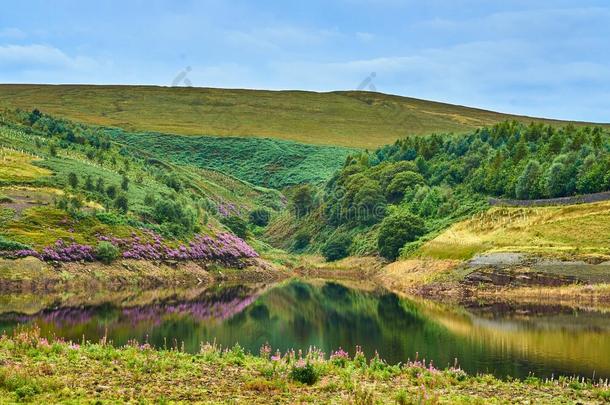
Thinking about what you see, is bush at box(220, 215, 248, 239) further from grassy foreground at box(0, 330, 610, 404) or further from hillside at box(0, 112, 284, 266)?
grassy foreground at box(0, 330, 610, 404)

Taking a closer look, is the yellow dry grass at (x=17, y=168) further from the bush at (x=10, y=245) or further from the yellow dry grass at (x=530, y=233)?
the yellow dry grass at (x=530, y=233)

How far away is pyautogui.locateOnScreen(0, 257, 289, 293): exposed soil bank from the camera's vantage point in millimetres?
77000

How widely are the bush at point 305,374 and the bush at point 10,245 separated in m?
58.2

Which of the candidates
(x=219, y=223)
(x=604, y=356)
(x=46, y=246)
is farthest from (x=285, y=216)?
(x=604, y=356)

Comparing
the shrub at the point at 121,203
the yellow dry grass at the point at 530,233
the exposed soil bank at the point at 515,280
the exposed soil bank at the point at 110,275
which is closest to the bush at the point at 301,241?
the exposed soil bank at the point at 110,275

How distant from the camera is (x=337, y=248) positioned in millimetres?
145875

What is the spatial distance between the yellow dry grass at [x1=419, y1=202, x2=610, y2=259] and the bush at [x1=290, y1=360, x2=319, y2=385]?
202 ft

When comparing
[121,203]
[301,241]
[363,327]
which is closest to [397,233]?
[121,203]

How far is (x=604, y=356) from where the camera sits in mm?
43062

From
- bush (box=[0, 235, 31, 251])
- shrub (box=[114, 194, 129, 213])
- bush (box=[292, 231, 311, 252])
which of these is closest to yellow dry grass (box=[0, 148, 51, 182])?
shrub (box=[114, 194, 129, 213])

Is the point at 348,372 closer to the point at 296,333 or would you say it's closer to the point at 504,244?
the point at 296,333

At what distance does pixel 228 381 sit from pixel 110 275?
62.0 meters

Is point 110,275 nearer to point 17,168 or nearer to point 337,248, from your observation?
point 17,168

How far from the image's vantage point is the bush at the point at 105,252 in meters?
88.8
